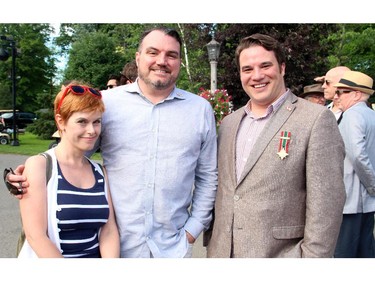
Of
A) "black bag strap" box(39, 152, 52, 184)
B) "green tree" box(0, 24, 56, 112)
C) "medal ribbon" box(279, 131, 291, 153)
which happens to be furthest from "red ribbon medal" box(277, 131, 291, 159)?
"green tree" box(0, 24, 56, 112)

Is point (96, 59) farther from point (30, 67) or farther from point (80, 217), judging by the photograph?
point (80, 217)

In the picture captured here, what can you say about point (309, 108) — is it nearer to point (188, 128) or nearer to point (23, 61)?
point (188, 128)

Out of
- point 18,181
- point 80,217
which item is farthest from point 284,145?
point 18,181

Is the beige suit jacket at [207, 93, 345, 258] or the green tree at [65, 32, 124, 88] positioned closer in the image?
the beige suit jacket at [207, 93, 345, 258]

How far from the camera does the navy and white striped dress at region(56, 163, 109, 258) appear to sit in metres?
2.05

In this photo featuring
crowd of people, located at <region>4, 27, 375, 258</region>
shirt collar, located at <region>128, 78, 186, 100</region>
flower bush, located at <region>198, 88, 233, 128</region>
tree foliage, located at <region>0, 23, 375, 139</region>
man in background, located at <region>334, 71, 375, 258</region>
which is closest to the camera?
crowd of people, located at <region>4, 27, 375, 258</region>

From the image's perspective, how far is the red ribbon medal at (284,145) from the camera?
2195mm

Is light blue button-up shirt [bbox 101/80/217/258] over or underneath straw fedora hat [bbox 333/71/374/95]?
underneath

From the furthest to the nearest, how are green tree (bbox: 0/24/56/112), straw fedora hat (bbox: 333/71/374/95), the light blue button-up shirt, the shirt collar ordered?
1. green tree (bbox: 0/24/56/112)
2. straw fedora hat (bbox: 333/71/374/95)
3. the shirt collar
4. the light blue button-up shirt

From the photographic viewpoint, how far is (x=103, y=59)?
89.4 feet

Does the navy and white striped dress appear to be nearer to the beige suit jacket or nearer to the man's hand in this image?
the man's hand

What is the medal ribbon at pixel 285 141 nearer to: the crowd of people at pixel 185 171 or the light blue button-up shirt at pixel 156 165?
the crowd of people at pixel 185 171

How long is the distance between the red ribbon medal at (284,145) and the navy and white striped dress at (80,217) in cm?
103

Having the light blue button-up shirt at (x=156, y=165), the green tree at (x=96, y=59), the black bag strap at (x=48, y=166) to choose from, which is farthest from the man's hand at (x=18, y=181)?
the green tree at (x=96, y=59)
